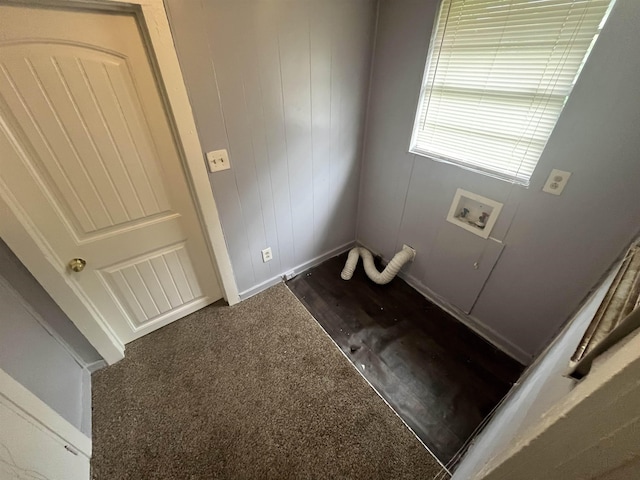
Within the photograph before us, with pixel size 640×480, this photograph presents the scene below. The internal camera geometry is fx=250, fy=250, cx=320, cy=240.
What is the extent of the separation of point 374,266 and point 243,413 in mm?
1454

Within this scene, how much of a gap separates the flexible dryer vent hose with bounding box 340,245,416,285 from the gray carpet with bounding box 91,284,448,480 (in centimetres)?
65

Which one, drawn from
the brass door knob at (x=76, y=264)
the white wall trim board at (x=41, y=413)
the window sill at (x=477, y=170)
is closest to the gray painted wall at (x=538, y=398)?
the window sill at (x=477, y=170)

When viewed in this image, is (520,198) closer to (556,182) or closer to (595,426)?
(556,182)

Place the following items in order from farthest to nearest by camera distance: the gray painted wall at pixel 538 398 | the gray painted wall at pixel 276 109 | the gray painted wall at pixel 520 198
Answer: the gray painted wall at pixel 276 109
the gray painted wall at pixel 520 198
the gray painted wall at pixel 538 398

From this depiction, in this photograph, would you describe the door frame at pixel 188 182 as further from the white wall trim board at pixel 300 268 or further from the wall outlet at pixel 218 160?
the white wall trim board at pixel 300 268

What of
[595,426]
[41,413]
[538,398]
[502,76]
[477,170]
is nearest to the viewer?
[595,426]

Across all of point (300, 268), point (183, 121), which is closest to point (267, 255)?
point (300, 268)

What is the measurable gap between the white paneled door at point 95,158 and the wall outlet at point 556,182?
191 centimetres

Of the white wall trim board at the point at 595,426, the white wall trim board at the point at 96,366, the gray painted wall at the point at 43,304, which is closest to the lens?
the white wall trim board at the point at 595,426

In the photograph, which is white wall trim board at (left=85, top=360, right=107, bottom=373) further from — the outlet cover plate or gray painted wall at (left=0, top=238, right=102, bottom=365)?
the outlet cover plate

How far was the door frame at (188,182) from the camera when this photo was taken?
3.37 feet

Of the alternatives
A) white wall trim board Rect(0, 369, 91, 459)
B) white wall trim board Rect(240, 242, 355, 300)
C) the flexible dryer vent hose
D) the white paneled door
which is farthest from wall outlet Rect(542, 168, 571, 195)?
white wall trim board Rect(0, 369, 91, 459)

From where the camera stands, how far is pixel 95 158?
1.18m

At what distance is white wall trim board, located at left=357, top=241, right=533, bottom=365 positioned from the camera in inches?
62.4
